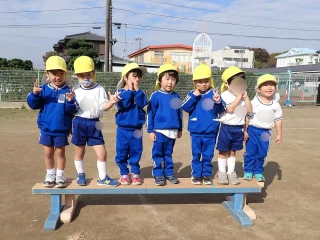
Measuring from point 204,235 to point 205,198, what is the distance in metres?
1.16

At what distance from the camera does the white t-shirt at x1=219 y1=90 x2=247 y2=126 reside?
3.95 m

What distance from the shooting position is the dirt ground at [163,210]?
11.3 feet

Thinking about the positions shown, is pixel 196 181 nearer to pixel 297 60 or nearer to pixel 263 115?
pixel 263 115

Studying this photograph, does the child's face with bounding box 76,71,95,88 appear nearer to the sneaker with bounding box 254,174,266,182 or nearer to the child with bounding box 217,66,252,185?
the child with bounding box 217,66,252,185

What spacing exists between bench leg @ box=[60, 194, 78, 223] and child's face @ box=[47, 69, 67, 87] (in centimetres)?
144

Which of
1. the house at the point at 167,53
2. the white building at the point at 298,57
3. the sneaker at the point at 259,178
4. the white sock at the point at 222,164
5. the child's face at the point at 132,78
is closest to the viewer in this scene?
the child's face at the point at 132,78

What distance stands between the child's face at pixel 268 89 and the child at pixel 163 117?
51.0 inches

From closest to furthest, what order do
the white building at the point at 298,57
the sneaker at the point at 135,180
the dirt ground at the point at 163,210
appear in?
the dirt ground at the point at 163,210 → the sneaker at the point at 135,180 → the white building at the point at 298,57

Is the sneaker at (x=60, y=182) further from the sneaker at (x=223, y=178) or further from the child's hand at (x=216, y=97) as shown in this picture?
the child's hand at (x=216, y=97)

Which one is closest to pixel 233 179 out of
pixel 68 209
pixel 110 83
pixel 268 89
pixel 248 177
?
pixel 248 177

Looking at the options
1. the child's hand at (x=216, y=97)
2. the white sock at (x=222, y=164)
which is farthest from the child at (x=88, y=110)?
the white sock at (x=222, y=164)

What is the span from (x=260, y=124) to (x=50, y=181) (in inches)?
115

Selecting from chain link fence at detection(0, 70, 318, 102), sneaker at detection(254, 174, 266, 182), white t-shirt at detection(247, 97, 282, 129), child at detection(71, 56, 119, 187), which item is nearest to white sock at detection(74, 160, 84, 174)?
child at detection(71, 56, 119, 187)

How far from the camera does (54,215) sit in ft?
12.0
